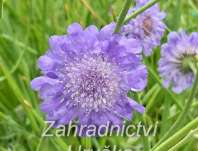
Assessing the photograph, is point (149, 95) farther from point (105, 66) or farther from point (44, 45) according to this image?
point (105, 66)

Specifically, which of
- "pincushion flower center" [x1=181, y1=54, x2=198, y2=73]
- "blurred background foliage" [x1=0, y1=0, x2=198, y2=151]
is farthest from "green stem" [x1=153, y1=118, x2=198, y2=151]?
"blurred background foliage" [x1=0, y1=0, x2=198, y2=151]

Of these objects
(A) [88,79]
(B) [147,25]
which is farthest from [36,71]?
(A) [88,79]

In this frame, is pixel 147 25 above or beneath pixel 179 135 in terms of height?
above

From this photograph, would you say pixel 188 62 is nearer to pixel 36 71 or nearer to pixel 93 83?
pixel 93 83

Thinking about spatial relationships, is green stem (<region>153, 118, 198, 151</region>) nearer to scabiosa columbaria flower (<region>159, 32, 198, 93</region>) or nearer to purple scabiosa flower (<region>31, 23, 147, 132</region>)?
purple scabiosa flower (<region>31, 23, 147, 132</region>)

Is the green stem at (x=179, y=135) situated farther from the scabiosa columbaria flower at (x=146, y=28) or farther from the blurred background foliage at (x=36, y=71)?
the blurred background foliage at (x=36, y=71)

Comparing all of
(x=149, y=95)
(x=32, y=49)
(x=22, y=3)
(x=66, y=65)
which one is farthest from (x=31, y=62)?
(x=66, y=65)

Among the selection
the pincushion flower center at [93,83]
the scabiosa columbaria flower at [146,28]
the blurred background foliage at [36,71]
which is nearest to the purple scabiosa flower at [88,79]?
the pincushion flower center at [93,83]
